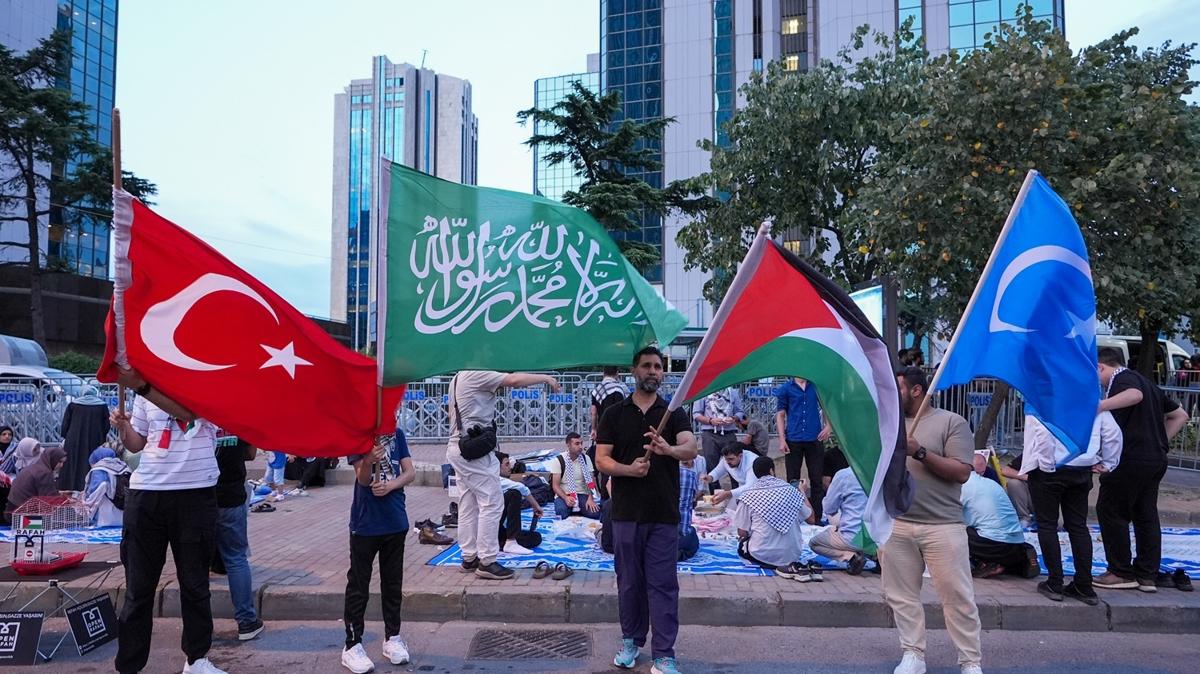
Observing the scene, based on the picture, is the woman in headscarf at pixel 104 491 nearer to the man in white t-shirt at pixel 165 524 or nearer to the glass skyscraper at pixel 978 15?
the man in white t-shirt at pixel 165 524

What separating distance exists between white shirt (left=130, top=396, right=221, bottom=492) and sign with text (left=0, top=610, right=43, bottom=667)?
1194 millimetres

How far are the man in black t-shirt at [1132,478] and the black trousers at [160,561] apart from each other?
21.8 feet

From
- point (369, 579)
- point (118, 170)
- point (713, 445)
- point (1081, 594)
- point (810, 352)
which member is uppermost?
point (118, 170)

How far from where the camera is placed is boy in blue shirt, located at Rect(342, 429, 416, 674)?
496 cm

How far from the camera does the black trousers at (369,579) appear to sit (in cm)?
499

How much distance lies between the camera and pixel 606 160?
83.6 feet

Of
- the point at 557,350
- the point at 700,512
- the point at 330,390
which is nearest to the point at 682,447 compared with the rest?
the point at 557,350

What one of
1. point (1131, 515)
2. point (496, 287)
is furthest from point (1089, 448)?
point (496, 287)

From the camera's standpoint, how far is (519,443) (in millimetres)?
17156

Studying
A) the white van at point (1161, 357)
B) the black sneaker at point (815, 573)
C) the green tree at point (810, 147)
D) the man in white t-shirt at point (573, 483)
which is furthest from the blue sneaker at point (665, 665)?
the white van at point (1161, 357)

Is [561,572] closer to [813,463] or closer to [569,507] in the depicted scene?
[569,507]

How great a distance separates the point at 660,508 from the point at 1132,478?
4225mm

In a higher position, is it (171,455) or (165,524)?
(171,455)

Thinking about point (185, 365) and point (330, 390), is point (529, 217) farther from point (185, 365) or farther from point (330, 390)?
point (185, 365)
